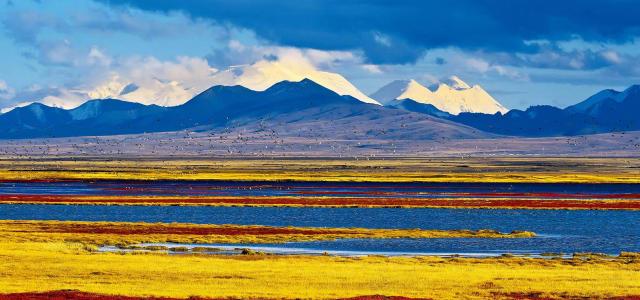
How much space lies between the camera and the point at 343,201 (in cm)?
10975

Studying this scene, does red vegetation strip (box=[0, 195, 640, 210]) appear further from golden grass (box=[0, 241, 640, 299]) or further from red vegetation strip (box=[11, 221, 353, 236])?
golden grass (box=[0, 241, 640, 299])

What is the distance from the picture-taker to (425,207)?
101812 millimetres

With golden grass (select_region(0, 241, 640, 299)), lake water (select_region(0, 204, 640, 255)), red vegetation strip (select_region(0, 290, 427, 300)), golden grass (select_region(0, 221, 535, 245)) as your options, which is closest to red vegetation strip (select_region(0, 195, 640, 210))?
lake water (select_region(0, 204, 640, 255))

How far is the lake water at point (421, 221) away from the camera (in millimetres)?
65125

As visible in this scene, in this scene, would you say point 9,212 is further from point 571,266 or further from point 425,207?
point 571,266

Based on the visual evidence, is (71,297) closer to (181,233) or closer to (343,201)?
(181,233)

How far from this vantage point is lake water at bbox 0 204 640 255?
65125 millimetres

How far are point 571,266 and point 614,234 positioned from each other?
70.9 feet

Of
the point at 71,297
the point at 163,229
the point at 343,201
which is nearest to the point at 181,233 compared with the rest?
the point at 163,229

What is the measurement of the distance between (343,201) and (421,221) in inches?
965

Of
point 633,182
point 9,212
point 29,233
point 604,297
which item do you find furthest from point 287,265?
point 633,182

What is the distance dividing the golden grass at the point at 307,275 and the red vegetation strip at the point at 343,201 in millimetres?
46961

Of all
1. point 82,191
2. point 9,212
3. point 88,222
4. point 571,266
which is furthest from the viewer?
point 82,191

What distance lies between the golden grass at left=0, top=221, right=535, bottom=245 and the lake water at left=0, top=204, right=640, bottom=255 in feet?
9.53
